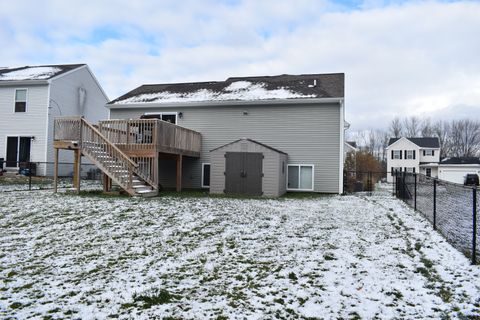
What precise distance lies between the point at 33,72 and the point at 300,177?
17.8 metres

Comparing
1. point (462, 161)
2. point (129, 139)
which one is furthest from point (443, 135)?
point (129, 139)

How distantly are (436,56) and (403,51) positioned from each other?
1.58 metres

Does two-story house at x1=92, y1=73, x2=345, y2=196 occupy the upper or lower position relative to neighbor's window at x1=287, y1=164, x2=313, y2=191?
upper

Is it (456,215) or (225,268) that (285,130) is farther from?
(225,268)

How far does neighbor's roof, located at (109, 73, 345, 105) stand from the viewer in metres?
16.3

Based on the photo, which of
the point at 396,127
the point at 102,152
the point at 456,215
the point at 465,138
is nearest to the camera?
the point at 456,215

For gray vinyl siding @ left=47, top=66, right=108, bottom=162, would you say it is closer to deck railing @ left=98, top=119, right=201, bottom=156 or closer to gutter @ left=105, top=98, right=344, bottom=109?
gutter @ left=105, top=98, right=344, bottom=109

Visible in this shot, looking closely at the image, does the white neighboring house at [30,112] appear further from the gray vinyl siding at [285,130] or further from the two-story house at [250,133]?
the gray vinyl siding at [285,130]

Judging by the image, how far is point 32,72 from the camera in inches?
834

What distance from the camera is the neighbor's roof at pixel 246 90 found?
1630 centimetres

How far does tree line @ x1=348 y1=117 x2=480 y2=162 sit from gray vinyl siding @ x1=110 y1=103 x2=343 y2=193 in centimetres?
4402

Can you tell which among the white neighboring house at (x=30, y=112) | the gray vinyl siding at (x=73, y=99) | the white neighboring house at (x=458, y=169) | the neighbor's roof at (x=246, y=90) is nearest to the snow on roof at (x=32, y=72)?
the white neighboring house at (x=30, y=112)

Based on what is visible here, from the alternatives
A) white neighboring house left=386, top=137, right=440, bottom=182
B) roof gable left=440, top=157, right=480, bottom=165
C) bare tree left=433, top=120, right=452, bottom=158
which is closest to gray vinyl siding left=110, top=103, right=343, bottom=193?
roof gable left=440, top=157, right=480, bottom=165

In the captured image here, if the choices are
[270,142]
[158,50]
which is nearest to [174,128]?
[270,142]
